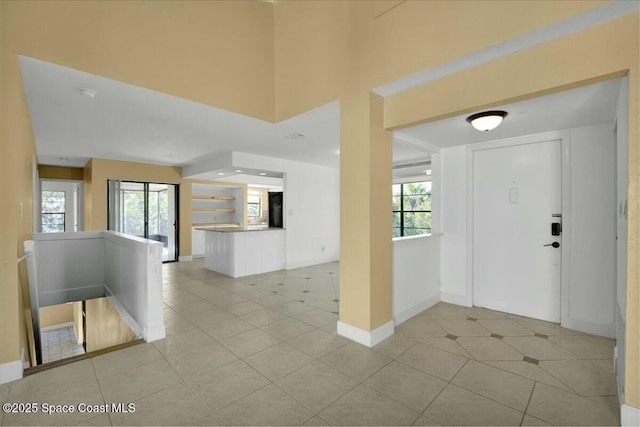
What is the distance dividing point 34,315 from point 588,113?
5.80 m

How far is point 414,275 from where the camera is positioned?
3688mm

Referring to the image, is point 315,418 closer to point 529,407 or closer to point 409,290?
point 529,407

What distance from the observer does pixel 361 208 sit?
9.45 feet

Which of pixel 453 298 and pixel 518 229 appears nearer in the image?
pixel 518 229

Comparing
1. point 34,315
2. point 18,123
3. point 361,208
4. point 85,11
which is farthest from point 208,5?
point 34,315

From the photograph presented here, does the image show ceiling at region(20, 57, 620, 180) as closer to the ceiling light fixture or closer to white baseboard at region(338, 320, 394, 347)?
the ceiling light fixture

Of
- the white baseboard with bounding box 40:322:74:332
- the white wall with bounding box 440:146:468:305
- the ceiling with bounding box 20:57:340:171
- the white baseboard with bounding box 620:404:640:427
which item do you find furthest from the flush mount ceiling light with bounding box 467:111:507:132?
the white baseboard with bounding box 40:322:74:332

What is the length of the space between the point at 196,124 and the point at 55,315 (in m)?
6.19

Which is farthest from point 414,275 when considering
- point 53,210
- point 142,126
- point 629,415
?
point 53,210

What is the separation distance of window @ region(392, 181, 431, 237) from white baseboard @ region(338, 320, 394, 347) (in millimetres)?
5259

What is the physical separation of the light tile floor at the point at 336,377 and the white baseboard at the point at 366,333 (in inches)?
3.9

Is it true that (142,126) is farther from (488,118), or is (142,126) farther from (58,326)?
(58,326)

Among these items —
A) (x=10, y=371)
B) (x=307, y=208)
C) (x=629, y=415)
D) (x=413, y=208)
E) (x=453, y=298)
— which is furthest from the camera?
(x=413, y=208)

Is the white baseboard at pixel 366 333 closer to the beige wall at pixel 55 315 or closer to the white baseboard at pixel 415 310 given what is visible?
the white baseboard at pixel 415 310
